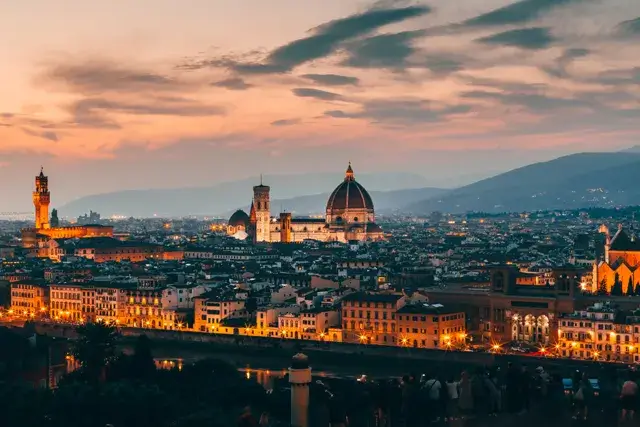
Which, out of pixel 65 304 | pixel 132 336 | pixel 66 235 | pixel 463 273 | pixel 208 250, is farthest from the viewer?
pixel 66 235

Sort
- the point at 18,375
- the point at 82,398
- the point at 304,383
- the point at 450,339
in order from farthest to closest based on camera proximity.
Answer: the point at 450,339 → the point at 18,375 → the point at 82,398 → the point at 304,383

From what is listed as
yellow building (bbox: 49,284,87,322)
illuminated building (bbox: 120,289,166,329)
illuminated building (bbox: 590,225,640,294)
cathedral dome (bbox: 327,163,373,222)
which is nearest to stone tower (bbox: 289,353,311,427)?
illuminated building (bbox: 590,225,640,294)

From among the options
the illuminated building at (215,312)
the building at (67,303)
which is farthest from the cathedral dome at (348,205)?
the illuminated building at (215,312)

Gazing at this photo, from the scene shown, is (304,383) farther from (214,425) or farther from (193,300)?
(193,300)

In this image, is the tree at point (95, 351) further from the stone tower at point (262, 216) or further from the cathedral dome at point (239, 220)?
the cathedral dome at point (239, 220)

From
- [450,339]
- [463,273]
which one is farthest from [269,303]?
[463,273]

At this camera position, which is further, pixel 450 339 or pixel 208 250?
pixel 208 250

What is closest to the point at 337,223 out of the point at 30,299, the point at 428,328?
the point at 30,299
